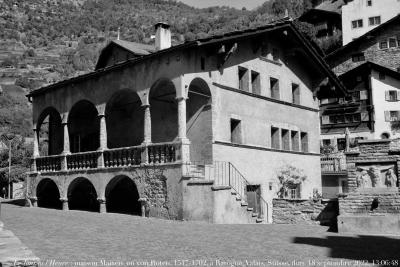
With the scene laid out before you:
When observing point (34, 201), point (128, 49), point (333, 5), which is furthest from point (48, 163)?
point (333, 5)

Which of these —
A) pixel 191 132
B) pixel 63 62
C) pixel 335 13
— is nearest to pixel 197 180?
pixel 191 132

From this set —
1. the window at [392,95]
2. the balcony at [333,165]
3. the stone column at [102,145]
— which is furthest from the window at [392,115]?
the stone column at [102,145]

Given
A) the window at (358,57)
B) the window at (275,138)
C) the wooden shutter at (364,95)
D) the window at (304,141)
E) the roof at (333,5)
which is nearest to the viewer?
the window at (275,138)

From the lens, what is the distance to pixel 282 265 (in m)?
9.38

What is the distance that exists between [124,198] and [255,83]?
27.9 feet

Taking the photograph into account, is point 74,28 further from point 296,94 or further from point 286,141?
point 286,141

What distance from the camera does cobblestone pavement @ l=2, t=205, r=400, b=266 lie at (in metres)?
9.95

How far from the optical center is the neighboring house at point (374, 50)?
5428 cm

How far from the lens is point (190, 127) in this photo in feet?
72.2

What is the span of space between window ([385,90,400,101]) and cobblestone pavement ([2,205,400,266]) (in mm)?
33456

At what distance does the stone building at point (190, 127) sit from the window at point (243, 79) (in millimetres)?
48

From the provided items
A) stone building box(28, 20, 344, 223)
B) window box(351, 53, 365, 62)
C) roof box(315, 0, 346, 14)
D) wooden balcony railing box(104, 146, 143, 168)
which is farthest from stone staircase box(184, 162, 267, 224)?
roof box(315, 0, 346, 14)

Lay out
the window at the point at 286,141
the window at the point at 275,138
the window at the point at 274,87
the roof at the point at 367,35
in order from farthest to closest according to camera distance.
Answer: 1. the roof at the point at 367,35
2. the window at the point at 286,141
3. the window at the point at 274,87
4. the window at the point at 275,138

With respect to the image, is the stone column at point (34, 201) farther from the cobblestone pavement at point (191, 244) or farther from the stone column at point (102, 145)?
the cobblestone pavement at point (191, 244)
